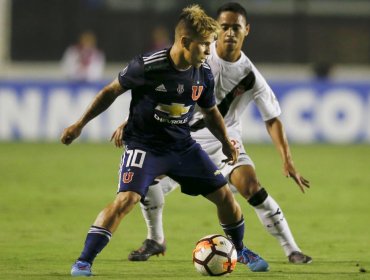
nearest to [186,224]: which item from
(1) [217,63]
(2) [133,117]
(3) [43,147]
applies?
(1) [217,63]

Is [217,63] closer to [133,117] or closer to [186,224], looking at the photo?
[133,117]

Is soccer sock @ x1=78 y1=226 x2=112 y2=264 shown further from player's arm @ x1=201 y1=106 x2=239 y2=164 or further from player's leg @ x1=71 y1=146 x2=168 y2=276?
player's arm @ x1=201 y1=106 x2=239 y2=164

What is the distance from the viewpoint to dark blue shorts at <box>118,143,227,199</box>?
7.93 meters

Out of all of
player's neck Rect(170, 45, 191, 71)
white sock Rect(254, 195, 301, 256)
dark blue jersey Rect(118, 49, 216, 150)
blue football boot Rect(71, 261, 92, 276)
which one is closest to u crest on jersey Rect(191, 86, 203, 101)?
dark blue jersey Rect(118, 49, 216, 150)

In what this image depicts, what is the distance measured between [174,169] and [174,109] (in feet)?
1.50

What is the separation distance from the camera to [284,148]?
8969 mm

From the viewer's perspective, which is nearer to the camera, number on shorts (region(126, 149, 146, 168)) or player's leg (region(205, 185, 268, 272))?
number on shorts (region(126, 149, 146, 168))

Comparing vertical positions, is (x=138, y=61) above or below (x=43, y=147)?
above

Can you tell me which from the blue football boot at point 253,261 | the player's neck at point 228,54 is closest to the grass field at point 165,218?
the blue football boot at point 253,261

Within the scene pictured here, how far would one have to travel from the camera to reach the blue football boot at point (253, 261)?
27.7 feet

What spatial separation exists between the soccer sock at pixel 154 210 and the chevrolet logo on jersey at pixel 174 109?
48.8 inches

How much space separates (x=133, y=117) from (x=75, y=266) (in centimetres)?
125

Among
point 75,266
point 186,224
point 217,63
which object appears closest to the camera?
point 75,266

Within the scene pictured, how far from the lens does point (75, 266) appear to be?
25.2 ft
